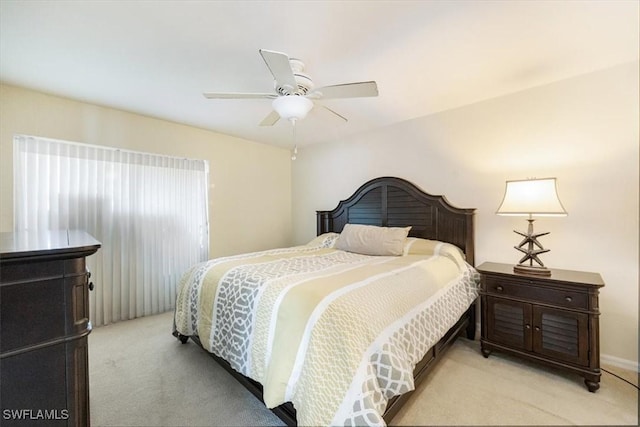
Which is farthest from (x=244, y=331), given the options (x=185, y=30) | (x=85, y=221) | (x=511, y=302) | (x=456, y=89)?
(x=456, y=89)

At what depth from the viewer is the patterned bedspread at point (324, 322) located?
1.15m

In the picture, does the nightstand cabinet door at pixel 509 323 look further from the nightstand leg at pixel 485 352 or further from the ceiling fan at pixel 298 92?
the ceiling fan at pixel 298 92

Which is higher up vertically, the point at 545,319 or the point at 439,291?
the point at 439,291

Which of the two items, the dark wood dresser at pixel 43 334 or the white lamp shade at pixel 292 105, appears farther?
the white lamp shade at pixel 292 105

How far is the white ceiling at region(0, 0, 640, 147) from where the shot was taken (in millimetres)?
1451

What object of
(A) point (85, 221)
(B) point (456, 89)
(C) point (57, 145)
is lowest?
(A) point (85, 221)

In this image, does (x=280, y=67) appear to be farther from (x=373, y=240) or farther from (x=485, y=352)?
(x=485, y=352)

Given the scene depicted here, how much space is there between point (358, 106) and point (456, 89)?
90 cm

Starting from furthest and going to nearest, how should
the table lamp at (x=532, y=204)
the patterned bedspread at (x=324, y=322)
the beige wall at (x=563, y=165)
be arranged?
1. the table lamp at (x=532, y=204)
2. the beige wall at (x=563, y=165)
3. the patterned bedspread at (x=324, y=322)

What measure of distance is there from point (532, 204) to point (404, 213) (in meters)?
1.26

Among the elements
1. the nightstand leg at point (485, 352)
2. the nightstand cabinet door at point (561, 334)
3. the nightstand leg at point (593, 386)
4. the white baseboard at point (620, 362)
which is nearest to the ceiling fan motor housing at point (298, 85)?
the nightstand cabinet door at point (561, 334)

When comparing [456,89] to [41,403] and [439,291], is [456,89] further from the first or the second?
[41,403]

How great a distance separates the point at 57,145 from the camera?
255cm

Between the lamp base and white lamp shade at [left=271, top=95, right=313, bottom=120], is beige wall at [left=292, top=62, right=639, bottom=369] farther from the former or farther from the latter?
white lamp shade at [left=271, top=95, right=313, bottom=120]
